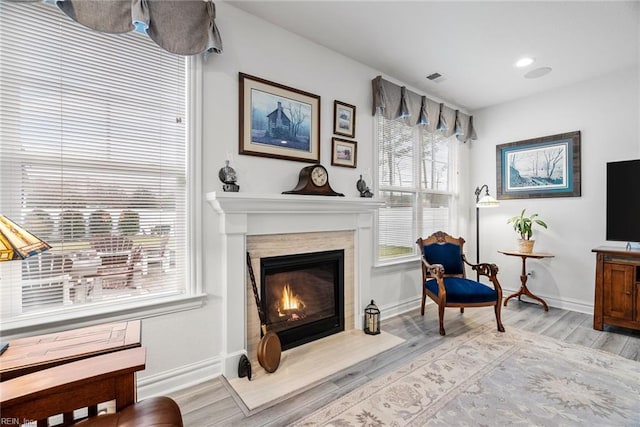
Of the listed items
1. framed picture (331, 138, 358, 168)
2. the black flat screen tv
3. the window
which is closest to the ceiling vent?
the window

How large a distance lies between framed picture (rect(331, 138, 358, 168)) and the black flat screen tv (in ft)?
8.91

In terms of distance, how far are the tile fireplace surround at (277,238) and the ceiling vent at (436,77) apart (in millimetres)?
1733

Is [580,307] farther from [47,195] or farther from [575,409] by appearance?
[47,195]

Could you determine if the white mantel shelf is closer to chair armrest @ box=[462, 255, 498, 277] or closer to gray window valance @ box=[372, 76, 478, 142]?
gray window valance @ box=[372, 76, 478, 142]

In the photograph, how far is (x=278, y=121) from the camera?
2500 millimetres

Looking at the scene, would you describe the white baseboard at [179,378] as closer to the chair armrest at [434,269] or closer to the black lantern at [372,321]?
the black lantern at [372,321]

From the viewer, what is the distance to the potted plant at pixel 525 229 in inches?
142

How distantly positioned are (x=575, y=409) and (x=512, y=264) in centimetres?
264

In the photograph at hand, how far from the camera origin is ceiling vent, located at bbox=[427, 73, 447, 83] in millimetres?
3365

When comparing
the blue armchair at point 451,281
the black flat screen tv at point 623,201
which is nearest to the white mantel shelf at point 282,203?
the blue armchair at point 451,281

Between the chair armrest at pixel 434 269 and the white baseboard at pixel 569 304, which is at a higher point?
the chair armrest at pixel 434 269

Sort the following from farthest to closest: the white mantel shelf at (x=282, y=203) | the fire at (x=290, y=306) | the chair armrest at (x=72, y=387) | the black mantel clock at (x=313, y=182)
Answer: the fire at (x=290, y=306)
the black mantel clock at (x=313, y=182)
the white mantel shelf at (x=282, y=203)
the chair armrest at (x=72, y=387)

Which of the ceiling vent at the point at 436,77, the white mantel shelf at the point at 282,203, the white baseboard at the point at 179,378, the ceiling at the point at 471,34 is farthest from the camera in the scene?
the ceiling vent at the point at 436,77

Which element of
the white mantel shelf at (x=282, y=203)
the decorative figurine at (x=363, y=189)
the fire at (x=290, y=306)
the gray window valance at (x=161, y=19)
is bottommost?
the fire at (x=290, y=306)
